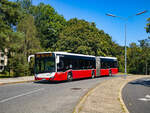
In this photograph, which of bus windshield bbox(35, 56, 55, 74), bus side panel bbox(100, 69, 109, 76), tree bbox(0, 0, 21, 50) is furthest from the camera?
bus side panel bbox(100, 69, 109, 76)

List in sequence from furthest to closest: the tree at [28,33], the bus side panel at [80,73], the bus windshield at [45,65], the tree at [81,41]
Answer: the tree at [81,41] → the tree at [28,33] → the bus side panel at [80,73] → the bus windshield at [45,65]

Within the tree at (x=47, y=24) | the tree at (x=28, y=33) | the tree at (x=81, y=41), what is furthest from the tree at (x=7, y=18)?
the tree at (x=47, y=24)

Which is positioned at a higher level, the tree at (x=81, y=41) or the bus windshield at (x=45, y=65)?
the tree at (x=81, y=41)

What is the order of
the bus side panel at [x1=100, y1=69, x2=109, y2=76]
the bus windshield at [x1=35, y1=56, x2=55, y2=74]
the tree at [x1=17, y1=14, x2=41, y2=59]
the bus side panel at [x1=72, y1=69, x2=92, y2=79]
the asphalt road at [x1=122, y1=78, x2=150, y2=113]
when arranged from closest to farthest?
the asphalt road at [x1=122, y1=78, x2=150, y2=113] < the bus windshield at [x1=35, y1=56, x2=55, y2=74] < the bus side panel at [x1=72, y1=69, x2=92, y2=79] < the bus side panel at [x1=100, y1=69, x2=109, y2=76] < the tree at [x1=17, y1=14, x2=41, y2=59]

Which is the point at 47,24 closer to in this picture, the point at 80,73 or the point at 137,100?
the point at 80,73

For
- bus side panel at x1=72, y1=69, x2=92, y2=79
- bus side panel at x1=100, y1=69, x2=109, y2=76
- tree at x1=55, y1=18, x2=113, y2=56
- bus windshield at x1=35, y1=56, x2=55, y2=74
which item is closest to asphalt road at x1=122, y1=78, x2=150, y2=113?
bus windshield at x1=35, y1=56, x2=55, y2=74

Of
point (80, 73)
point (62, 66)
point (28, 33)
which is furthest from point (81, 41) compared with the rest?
A: point (62, 66)

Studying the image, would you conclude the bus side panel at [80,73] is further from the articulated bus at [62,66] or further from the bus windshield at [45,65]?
the bus windshield at [45,65]

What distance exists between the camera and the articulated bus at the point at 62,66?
17.2 meters

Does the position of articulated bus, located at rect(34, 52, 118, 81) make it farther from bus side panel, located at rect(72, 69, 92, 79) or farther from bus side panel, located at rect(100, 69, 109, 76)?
bus side panel, located at rect(100, 69, 109, 76)

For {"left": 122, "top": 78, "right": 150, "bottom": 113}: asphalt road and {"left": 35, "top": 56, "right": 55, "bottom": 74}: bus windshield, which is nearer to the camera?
{"left": 122, "top": 78, "right": 150, "bottom": 113}: asphalt road

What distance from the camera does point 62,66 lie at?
59.6ft

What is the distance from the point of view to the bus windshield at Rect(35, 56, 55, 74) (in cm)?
1727

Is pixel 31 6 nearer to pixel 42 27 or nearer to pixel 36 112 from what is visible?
pixel 42 27
